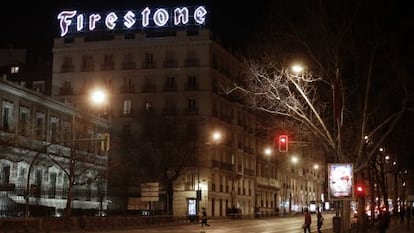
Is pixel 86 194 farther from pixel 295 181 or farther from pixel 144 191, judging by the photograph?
pixel 295 181

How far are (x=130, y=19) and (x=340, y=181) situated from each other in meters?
68.7

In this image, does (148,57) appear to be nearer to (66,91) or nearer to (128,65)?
(128,65)

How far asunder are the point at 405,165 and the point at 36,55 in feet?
214

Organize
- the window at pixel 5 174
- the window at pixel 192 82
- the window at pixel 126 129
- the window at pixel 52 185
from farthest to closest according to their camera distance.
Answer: the window at pixel 192 82 → the window at pixel 126 129 → the window at pixel 52 185 → the window at pixel 5 174

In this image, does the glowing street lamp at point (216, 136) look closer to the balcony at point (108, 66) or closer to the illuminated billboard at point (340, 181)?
the balcony at point (108, 66)

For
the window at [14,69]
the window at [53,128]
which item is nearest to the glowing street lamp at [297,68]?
the window at [53,128]

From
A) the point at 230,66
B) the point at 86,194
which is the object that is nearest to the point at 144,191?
the point at 86,194

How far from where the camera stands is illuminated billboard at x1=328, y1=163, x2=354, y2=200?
29.5 metres

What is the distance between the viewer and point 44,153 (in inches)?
2323

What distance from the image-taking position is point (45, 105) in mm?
64062

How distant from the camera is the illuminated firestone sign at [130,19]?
92.3 m

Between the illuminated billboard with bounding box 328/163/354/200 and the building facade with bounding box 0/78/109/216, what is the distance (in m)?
26.2

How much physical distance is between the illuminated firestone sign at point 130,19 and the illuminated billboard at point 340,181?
64.2m

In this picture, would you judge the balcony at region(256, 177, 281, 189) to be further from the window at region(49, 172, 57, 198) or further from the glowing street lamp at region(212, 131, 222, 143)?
the window at region(49, 172, 57, 198)
